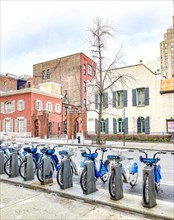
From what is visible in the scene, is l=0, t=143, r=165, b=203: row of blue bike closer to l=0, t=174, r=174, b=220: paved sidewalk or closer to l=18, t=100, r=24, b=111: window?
l=0, t=174, r=174, b=220: paved sidewalk

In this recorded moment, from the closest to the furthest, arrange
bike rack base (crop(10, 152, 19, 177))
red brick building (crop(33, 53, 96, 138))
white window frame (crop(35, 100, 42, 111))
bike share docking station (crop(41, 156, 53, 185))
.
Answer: bike share docking station (crop(41, 156, 53, 185))
bike rack base (crop(10, 152, 19, 177))
white window frame (crop(35, 100, 42, 111))
red brick building (crop(33, 53, 96, 138))

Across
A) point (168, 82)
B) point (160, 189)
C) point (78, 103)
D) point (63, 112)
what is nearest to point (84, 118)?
point (168, 82)

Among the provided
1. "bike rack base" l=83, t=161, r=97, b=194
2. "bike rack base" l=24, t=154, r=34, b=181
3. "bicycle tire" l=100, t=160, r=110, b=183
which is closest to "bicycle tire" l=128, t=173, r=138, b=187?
"bicycle tire" l=100, t=160, r=110, b=183

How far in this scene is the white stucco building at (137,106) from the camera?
2419 centimetres

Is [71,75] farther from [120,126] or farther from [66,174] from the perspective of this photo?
[66,174]

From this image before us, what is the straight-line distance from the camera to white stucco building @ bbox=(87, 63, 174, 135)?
24.2 metres

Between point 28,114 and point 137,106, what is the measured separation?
1633 cm

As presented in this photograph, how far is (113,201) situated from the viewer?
4.65 meters

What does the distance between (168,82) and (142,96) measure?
122 inches

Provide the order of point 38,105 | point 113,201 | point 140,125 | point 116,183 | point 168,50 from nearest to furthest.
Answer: point 113,201 → point 116,183 → point 140,125 → point 38,105 → point 168,50

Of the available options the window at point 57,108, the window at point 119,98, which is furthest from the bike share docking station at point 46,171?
the window at point 57,108

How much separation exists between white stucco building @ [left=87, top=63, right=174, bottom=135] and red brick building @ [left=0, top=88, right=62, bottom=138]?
26.4 feet

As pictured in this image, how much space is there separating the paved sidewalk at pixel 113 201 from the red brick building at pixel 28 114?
26052 millimetres

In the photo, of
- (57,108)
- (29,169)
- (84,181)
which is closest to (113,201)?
(84,181)
